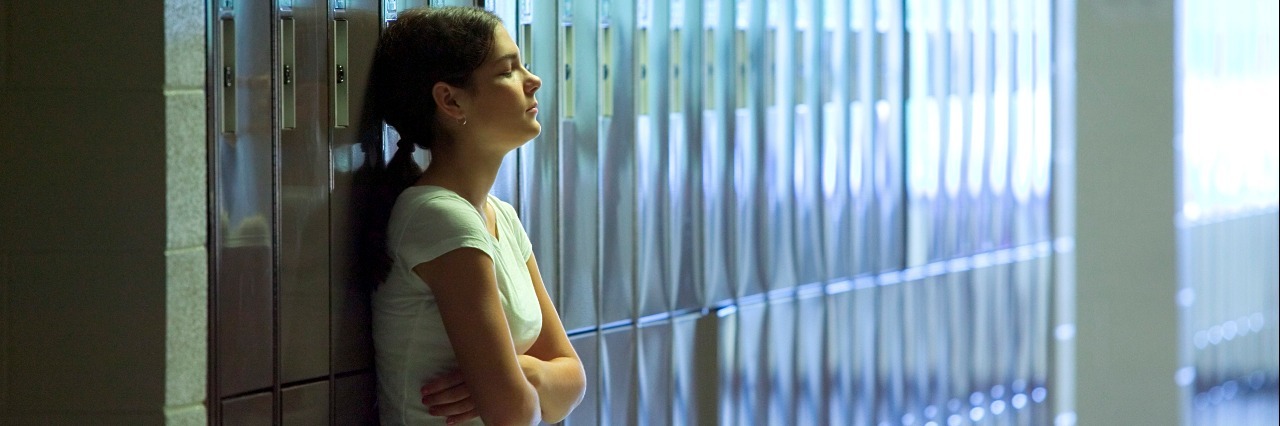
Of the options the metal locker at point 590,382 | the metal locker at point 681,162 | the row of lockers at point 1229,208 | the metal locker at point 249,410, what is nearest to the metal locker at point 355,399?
the metal locker at point 249,410

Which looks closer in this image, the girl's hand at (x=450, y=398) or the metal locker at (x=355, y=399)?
the girl's hand at (x=450, y=398)

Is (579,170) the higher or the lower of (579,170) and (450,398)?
the higher

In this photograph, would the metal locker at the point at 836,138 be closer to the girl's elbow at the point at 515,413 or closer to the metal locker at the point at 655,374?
the metal locker at the point at 655,374

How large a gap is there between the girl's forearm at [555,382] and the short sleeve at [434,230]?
0.22 m

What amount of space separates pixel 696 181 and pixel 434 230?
3.42 ft

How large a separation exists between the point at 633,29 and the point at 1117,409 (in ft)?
4.86


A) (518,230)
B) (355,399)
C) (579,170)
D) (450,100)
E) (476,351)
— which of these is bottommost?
(355,399)

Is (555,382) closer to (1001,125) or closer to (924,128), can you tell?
(924,128)

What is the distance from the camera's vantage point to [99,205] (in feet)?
5.77

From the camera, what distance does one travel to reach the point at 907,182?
350cm

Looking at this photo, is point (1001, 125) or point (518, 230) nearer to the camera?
point (518, 230)

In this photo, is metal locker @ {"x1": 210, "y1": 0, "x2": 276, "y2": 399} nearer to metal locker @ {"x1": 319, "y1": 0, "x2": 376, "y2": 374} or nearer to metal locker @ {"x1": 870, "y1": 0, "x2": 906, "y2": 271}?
metal locker @ {"x1": 319, "y1": 0, "x2": 376, "y2": 374}

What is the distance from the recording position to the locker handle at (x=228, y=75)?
183cm

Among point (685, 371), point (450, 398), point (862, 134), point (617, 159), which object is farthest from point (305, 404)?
point (862, 134)
